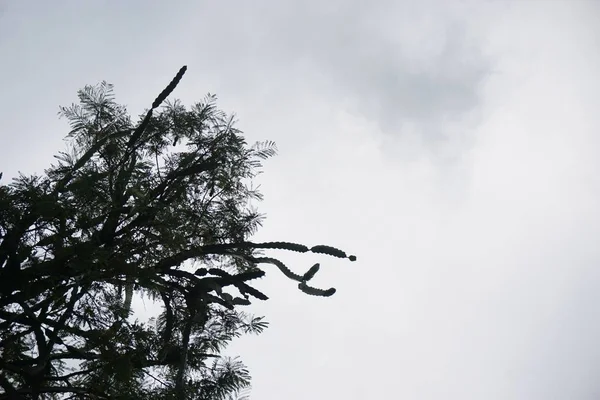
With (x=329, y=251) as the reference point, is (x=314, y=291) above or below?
below

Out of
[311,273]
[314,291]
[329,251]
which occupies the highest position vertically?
[329,251]

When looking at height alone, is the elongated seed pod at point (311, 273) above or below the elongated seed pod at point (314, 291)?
above

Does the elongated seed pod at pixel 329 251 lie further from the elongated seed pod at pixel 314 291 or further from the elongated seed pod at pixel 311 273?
the elongated seed pod at pixel 314 291

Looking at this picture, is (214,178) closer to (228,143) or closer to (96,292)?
(228,143)

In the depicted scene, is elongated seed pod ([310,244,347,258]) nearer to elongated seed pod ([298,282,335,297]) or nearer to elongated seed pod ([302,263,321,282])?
elongated seed pod ([302,263,321,282])

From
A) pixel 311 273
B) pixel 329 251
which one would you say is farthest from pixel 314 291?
pixel 329 251

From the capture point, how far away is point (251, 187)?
4.98 meters

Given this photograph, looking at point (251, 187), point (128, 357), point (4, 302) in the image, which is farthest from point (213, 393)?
point (251, 187)

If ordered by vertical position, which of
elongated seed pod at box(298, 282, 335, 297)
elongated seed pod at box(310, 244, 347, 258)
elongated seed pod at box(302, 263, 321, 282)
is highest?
elongated seed pod at box(310, 244, 347, 258)

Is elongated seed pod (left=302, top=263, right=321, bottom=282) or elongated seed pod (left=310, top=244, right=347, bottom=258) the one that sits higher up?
elongated seed pod (left=310, top=244, right=347, bottom=258)

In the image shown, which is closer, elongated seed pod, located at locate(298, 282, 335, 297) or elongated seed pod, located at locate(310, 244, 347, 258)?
elongated seed pod, located at locate(298, 282, 335, 297)

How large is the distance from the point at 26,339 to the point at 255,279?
195 cm

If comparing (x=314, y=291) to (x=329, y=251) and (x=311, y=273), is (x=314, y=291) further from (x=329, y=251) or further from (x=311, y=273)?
(x=329, y=251)

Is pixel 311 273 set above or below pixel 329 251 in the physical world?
below
